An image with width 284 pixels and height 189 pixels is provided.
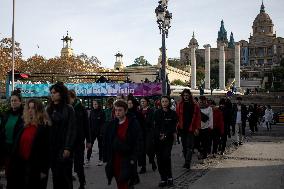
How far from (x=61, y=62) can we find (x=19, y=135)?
54.9 metres

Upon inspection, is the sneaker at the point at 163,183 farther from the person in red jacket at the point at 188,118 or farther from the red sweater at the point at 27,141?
the red sweater at the point at 27,141

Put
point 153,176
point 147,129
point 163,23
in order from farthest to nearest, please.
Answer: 1. point 163,23
2. point 153,176
3. point 147,129

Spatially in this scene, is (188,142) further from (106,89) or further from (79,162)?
(106,89)

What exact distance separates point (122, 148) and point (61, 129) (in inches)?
42.3

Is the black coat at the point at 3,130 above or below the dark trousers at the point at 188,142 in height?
above

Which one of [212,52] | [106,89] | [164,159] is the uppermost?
[212,52]

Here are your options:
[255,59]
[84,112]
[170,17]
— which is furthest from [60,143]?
[255,59]

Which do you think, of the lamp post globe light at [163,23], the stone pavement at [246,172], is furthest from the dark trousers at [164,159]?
the lamp post globe light at [163,23]

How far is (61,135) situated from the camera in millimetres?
6855

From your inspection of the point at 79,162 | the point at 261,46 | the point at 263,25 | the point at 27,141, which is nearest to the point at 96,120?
the point at 79,162

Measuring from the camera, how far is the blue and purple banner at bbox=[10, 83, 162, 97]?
78.1ft

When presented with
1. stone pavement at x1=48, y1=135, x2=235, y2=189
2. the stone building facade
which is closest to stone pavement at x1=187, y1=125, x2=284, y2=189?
stone pavement at x1=48, y1=135, x2=235, y2=189

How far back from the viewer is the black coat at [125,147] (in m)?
6.36

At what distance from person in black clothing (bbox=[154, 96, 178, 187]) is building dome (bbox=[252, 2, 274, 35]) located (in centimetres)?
16145
